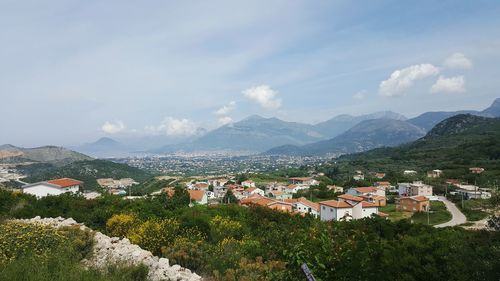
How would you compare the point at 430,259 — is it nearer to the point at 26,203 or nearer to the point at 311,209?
the point at 26,203

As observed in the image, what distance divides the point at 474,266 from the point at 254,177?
86300 mm

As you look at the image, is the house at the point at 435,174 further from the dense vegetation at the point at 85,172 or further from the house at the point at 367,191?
the dense vegetation at the point at 85,172

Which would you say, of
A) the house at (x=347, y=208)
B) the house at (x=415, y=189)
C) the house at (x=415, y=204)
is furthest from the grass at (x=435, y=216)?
the house at (x=415, y=189)

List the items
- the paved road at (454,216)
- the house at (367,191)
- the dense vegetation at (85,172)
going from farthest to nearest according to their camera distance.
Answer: the dense vegetation at (85,172) → the house at (367,191) → the paved road at (454,216)

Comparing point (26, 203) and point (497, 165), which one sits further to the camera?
point (497, 165)

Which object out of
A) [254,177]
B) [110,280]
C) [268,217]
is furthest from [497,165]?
[110,280]

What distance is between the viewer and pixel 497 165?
65.6 meters

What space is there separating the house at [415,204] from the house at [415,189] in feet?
21.5

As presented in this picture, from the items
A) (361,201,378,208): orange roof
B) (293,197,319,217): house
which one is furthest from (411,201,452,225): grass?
(293,197,319,217): house

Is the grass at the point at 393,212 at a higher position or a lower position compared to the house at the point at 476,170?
lower

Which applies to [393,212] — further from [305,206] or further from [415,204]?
[305,206]

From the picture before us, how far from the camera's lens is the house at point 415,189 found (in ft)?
179

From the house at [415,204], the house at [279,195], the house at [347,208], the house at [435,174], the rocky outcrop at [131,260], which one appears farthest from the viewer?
the house at [435,174]

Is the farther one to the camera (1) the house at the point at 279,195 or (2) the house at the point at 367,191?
(1) the house at the point at 279,195
